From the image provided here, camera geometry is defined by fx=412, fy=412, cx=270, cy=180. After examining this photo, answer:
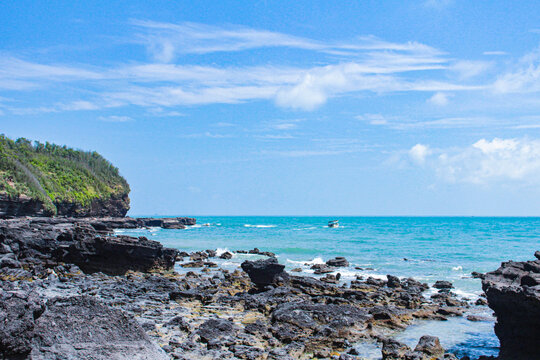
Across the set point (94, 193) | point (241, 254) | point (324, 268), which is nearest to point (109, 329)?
point (324, 268)

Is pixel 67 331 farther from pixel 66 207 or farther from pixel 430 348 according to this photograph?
pixel 66 207

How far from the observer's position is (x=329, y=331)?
14117 mm

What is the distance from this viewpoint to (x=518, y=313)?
11.3 meters

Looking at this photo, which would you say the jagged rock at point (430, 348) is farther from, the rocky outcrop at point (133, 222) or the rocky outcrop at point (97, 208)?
the rocky outcrop at point (97, 208)

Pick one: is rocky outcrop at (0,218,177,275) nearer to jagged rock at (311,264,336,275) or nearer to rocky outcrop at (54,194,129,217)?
jagged rock at (311,264,336,275)

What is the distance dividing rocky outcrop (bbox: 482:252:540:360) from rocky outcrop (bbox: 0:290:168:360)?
9381 mm

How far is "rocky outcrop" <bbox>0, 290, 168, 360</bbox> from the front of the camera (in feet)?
19.6

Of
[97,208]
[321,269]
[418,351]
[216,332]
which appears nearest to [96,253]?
[216,332]

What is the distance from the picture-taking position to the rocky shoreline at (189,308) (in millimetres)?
6742

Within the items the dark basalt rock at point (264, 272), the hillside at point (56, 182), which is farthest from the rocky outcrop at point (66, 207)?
the dark basalt rock at point (264, 272)

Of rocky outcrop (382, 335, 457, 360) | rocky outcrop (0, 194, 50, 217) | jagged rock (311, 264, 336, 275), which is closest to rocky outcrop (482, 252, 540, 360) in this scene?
rocky outcrop (382, 335, 457, 360)

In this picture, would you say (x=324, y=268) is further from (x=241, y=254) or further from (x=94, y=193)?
(x=94, y=193)

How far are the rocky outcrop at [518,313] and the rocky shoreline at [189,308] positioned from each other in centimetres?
4

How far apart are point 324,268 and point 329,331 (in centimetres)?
1906
